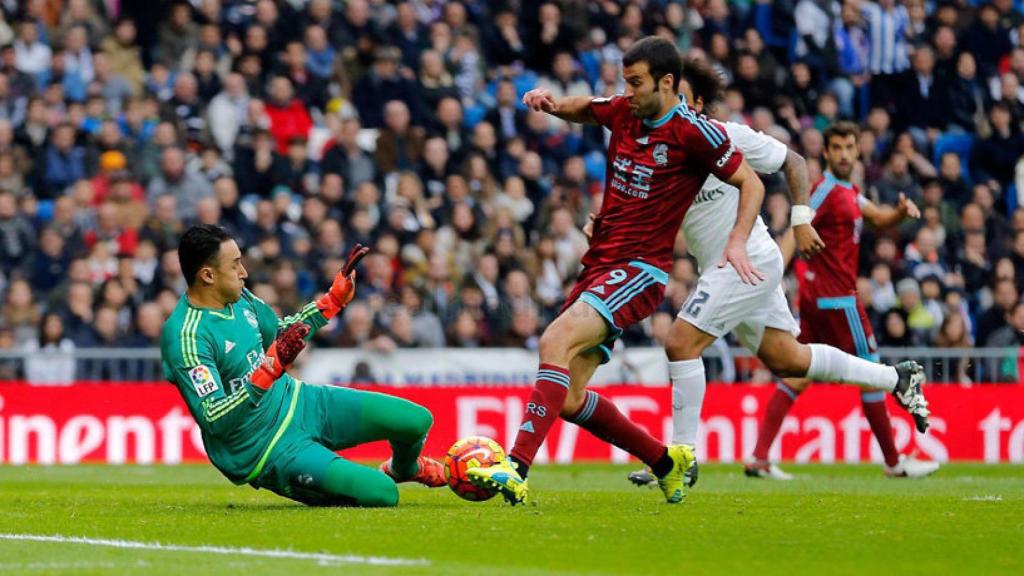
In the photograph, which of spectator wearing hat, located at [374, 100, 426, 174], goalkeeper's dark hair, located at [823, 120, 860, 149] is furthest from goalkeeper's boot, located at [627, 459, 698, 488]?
spectator wearing hat, located at [374, 100, 426, 174]

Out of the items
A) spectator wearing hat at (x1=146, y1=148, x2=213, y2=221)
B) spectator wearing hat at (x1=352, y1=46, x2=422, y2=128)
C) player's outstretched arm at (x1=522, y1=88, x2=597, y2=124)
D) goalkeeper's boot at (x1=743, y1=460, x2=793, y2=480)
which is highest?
spectator wearing hat at (x1=352, y1=46, x2=422, y2=128)

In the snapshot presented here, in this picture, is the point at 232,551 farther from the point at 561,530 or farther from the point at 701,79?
the point at 701,79

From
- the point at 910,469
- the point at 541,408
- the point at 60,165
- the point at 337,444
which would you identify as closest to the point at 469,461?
the point at 541,408

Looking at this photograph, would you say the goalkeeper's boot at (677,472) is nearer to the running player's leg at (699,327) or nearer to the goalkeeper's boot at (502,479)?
the running player's leg at (699,327)

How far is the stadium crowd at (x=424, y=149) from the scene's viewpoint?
61.8ft

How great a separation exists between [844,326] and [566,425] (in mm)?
5095

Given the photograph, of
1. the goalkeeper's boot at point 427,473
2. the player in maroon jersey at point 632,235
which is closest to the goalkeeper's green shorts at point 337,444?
the goalkeeper's boot at point 427,473

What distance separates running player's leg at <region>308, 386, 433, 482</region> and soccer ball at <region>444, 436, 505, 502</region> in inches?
13.0

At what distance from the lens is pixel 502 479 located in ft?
30.2

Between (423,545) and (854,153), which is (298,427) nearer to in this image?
(423,545)

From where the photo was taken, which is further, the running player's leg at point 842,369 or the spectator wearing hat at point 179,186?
the spectator wearing hat at point 179,186

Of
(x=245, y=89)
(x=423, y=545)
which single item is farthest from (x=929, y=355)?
(x=423, y=545)

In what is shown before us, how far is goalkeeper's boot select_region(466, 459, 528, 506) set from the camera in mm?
9172

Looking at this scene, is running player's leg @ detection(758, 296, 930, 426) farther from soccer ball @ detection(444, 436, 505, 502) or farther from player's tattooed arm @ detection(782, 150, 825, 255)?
soccer ball @ detection(444, 436, 505, 502)
